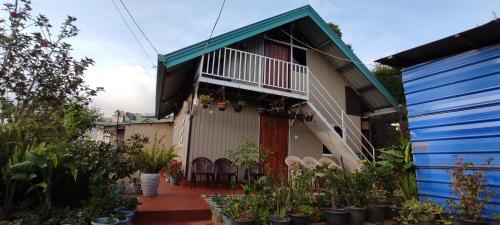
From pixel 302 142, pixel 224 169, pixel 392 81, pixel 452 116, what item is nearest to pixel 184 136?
pixel 224 169

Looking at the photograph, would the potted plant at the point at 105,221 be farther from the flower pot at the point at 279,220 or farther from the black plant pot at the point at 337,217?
the black plant pot at the point at 337,217

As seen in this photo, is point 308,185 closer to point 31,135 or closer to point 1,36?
point 31,135

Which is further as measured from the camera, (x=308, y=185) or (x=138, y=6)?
(x=138, y=6)

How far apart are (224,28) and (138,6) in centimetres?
220

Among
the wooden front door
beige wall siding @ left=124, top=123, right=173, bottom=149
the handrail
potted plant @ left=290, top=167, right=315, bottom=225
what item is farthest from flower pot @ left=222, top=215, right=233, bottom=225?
beige wall siding @ left=124, top=123, right=173, bottom=149

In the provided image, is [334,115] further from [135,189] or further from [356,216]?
[135,189]

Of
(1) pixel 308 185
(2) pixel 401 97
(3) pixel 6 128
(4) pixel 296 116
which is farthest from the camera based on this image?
(2) pixel 401 97

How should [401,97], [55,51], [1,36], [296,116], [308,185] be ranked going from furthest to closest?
[401,97], [296,116], [55,51], [1,36], [308,185]

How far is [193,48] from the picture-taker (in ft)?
22.5

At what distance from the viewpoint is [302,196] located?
14.0ft

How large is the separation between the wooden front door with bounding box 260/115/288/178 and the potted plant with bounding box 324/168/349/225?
3.84 metres

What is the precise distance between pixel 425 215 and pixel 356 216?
36.1 inches

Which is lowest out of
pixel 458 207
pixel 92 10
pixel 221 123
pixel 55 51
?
pixel 458 207

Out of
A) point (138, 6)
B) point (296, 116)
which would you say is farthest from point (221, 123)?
point (138, 6)
